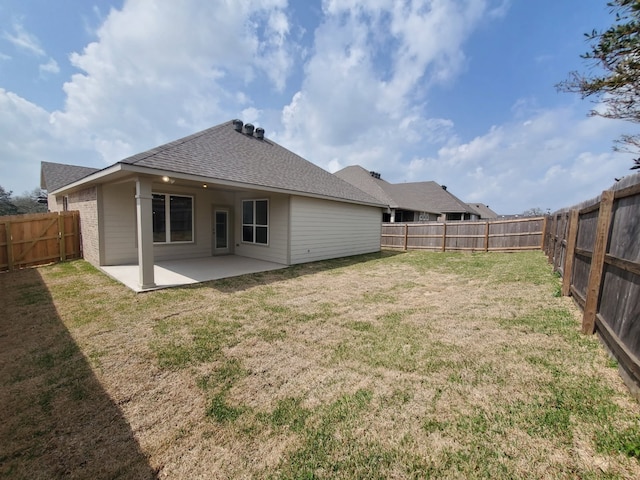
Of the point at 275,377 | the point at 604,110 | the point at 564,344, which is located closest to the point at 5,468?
the point at 275,377

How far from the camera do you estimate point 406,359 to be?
3.06 meters

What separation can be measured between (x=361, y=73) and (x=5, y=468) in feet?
47.6

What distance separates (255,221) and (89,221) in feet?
18.0

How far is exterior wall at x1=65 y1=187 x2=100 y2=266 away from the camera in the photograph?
8.16 m

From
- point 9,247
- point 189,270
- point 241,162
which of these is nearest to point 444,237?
point 241,162

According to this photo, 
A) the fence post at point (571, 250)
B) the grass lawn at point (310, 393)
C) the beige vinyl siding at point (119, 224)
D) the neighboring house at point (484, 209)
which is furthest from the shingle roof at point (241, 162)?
the neighboring house at point (484, 209)

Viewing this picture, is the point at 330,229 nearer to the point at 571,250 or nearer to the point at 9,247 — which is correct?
the point at 571,250

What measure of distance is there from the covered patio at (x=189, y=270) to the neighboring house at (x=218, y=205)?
397 mm

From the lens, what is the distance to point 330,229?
10766 mm

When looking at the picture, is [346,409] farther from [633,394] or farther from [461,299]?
[461,299]

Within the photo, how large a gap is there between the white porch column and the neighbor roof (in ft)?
1.77

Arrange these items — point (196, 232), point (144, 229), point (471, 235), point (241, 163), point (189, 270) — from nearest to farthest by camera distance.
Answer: point (144, 229) → point (189, 270) → point (241, 163) → point (196, 232) → point (471, 235)

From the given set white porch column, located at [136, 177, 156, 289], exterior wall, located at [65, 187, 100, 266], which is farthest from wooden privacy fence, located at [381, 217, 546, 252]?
exterior wall, located at [65, 187, 100, 266]

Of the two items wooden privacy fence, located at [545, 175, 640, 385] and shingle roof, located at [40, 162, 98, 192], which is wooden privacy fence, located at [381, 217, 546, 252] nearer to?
wooden privacy fence, located at [545, 175, 640, 385]
